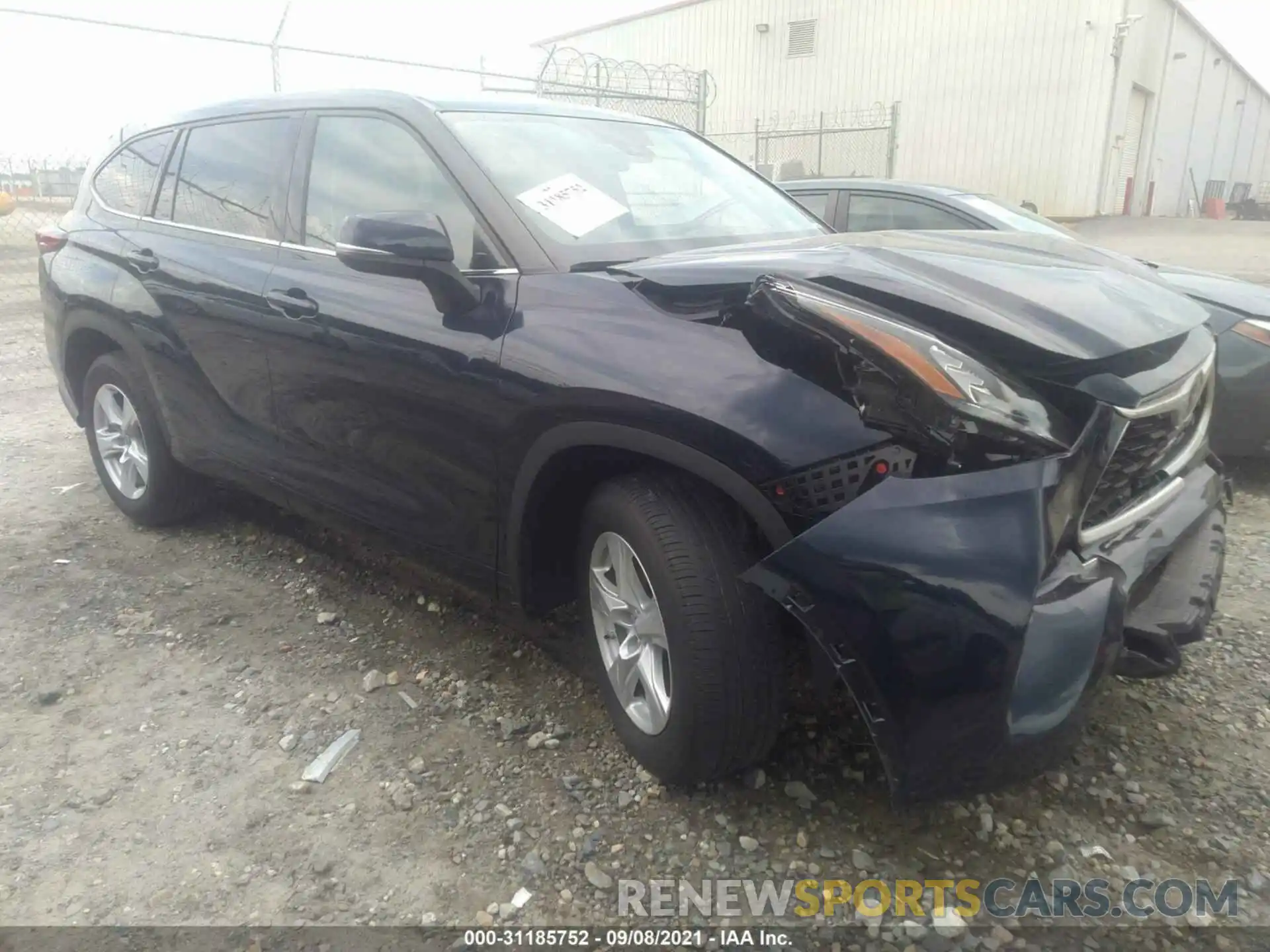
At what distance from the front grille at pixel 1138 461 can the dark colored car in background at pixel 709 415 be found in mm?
13

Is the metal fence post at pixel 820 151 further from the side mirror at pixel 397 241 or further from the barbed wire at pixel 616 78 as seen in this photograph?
the side mirror at pixel 397 241

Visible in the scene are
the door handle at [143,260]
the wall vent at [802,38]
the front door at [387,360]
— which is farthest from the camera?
the wall vent at [802,38]

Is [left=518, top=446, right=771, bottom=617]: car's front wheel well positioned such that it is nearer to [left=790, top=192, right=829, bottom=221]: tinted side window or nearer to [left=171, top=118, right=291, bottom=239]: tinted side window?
[left=171, top=118, right=291, bottom=239]: tinted side window

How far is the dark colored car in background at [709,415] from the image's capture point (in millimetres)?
1723

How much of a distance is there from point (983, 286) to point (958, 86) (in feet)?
69.8

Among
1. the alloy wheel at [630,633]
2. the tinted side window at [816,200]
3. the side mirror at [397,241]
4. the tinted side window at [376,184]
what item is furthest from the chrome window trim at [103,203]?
the tinted side window at [816,200]

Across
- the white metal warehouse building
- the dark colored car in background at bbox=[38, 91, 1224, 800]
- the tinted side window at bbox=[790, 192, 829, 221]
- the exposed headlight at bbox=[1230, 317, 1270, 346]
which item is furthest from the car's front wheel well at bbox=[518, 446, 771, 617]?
the white metal warehouse building

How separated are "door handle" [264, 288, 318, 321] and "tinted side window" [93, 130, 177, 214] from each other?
131 cm

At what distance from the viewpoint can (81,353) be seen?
426cm

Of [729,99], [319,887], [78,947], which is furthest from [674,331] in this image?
[729,99]

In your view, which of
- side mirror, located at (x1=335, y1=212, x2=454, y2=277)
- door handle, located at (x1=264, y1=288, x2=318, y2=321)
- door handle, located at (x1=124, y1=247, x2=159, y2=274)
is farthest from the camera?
door handle, located at (x1=124, y1=247, x2=159, y2=274)

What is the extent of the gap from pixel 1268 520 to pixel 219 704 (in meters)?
4.16

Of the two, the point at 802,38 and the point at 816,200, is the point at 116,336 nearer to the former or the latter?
the point at 816,200

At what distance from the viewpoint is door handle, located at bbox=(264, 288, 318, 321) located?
2965 mm
